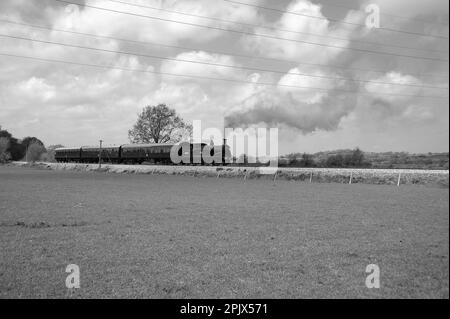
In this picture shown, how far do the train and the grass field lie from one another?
3821 centimetres

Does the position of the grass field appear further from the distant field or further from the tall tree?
the tall tree

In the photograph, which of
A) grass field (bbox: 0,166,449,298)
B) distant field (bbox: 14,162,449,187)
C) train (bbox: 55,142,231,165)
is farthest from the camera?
train (bbox: 55,142,231,165)

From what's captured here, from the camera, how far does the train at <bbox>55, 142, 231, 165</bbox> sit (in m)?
56.5

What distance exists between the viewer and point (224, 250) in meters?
9.65

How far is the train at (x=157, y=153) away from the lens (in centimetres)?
5647

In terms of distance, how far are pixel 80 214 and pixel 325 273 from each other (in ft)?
37.2

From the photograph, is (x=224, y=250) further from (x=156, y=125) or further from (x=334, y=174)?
Result: (x=156, y=125)

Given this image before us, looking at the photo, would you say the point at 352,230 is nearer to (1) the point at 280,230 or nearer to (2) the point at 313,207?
(1) the point at 280,230

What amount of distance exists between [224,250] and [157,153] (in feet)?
171

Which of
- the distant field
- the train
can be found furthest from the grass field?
the train

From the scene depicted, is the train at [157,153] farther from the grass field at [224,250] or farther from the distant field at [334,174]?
the grass field at [224,250]

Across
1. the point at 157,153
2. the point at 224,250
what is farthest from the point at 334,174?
the point at 157,153

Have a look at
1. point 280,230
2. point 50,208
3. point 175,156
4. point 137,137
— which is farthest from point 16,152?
point 280,230
